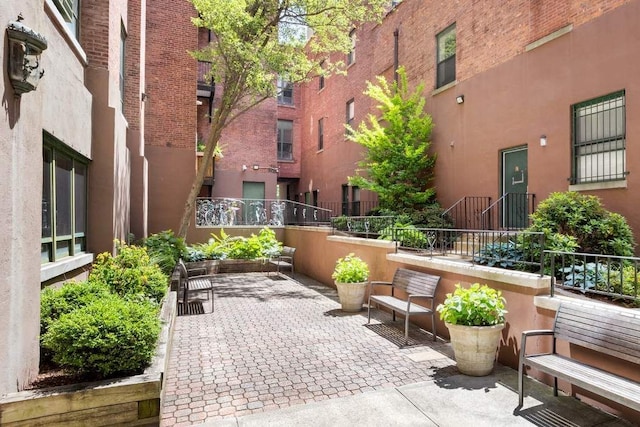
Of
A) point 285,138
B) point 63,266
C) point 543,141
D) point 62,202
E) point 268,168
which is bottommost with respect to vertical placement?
point 63,266

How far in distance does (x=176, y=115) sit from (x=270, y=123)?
322 inches

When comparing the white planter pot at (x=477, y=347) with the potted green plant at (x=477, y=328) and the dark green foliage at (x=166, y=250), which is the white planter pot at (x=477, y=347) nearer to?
the potted green plant at (x=477, y=328)

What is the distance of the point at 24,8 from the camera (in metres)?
3.51

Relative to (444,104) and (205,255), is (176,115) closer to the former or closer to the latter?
(205,255)

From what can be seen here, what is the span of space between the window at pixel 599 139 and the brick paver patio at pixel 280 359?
4.89m

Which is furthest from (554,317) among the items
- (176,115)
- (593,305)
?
(176,115)

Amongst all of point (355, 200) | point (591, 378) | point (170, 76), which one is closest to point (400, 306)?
point (591, 378)

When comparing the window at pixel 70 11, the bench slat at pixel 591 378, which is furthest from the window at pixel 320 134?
the bench slat at pixel 591 378

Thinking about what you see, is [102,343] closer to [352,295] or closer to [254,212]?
[352,295]

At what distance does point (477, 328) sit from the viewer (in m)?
4.54

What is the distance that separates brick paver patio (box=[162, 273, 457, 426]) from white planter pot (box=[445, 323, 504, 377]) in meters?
0.30

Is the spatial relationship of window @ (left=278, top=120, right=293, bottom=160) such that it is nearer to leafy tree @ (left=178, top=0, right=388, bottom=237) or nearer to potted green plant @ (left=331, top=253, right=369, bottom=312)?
leafy tree @ (left=178, top=0, right=388, bottom=237)

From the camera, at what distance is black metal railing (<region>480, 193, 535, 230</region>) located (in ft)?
29.2

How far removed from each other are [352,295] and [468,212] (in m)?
4.87
